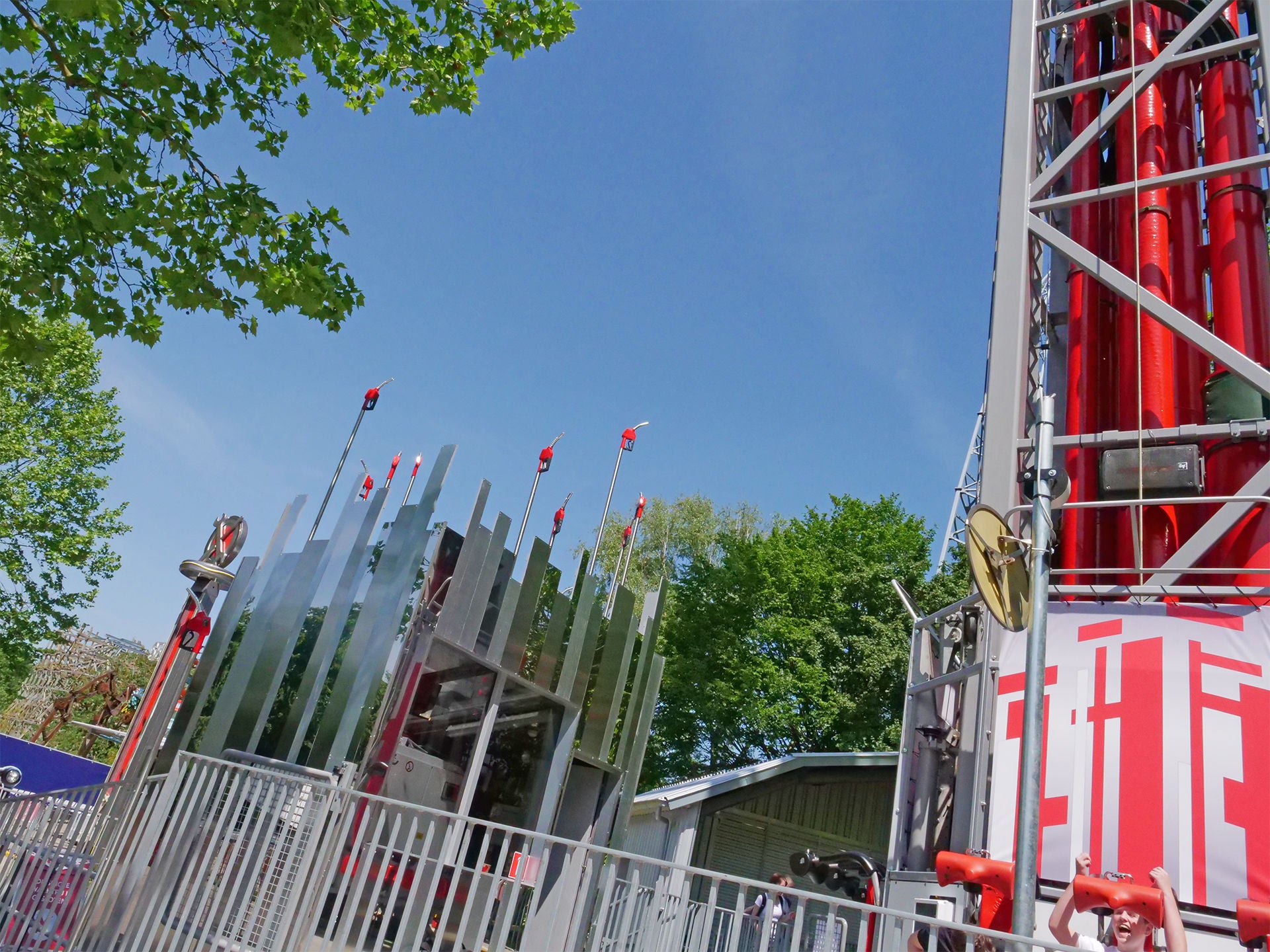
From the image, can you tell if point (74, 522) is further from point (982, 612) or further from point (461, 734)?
point (982, 612)

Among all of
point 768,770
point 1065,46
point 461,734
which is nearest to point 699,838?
point 768,770

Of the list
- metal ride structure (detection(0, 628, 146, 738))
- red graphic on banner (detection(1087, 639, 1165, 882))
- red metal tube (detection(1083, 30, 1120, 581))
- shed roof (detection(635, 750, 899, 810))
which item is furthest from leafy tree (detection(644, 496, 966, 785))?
metal ride structure (detection(0, 628, 146, 738))

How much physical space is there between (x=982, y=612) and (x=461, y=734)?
5584 millimetres

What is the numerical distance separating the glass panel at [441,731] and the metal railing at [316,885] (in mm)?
1937

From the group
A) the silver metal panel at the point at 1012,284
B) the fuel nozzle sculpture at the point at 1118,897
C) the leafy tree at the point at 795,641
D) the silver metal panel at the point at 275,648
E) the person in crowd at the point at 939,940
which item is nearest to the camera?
the person in crowd at the point at 939,940

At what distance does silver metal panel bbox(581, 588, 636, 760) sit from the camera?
41.1 feet

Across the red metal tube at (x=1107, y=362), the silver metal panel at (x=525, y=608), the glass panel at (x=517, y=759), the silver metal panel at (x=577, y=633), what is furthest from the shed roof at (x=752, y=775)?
the red metal tube at (x=1107, y=362)

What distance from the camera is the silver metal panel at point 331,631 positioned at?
28.5 feet

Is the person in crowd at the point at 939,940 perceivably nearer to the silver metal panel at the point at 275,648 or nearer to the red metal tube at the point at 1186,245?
the red metal tube at the point at 1186,245

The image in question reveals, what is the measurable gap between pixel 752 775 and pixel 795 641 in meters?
10.1

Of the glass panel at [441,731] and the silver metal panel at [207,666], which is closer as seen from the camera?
the glass panel at [441,731]

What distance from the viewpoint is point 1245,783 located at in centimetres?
561

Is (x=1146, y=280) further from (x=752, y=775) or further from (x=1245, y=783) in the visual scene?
(x=752, y=775)

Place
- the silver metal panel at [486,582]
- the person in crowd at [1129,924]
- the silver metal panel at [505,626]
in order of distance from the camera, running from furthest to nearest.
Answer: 1. the silver metal panel at [505,626]
2. the silver metal panel at [486,582]
3. the person in crowd at [1129,924]
